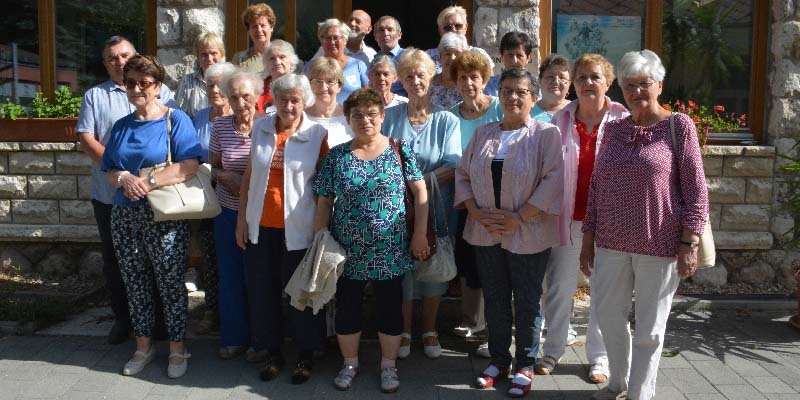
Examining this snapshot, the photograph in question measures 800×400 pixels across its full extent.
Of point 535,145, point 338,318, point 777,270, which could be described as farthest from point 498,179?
point 777,270

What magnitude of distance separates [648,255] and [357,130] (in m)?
1.67

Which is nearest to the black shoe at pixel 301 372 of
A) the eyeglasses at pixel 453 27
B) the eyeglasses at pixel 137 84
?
the eyeglasses at pixel 137 84

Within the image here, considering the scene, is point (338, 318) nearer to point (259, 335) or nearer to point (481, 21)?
point (259, 335)

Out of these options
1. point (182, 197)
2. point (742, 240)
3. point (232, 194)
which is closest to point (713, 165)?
point (742, 240)

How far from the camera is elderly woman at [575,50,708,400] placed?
148 inches

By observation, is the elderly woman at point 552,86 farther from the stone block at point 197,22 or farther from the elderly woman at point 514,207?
the stone block at point 197,22

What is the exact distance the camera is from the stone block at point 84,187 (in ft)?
21.5

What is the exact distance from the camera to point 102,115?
203 inches

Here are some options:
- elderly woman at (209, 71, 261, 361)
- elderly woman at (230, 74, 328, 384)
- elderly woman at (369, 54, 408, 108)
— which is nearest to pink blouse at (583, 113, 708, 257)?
elderly woman at (369, 54, 408, 108)

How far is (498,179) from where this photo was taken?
431cm

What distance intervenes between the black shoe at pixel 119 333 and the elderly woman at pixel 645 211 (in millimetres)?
3169

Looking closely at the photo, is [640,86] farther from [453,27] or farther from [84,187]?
[84,187]

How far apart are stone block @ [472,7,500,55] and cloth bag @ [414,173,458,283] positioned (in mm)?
1997

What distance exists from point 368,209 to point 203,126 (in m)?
1.49
